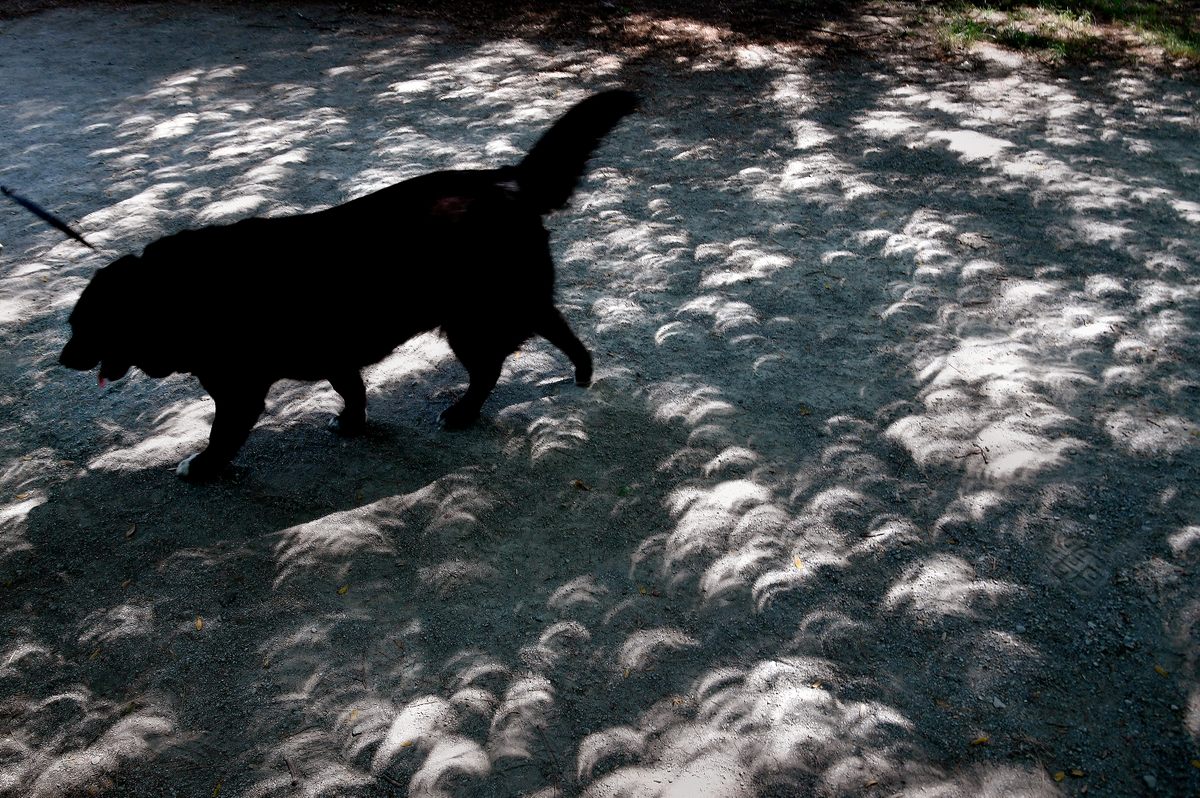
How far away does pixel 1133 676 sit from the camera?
2717 millimetres

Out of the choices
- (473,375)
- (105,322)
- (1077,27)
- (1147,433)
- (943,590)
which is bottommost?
(943,590)

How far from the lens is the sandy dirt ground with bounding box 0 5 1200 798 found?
8.55ft

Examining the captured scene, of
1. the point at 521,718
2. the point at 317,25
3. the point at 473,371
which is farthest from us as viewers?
the point at 317,25

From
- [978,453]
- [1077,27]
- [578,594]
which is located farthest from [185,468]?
[1077,27]

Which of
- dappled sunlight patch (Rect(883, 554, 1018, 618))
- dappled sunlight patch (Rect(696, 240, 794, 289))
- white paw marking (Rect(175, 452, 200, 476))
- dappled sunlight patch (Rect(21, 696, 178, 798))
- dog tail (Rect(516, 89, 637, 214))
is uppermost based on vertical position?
dog tail (Rect(516, 89, 637, 214))

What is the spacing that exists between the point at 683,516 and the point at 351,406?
164 centimetres

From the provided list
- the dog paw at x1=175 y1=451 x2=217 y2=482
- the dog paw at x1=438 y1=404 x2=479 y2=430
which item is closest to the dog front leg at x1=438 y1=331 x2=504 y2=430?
the dog paw at x1=438 y1=404 x2=479 y2=430

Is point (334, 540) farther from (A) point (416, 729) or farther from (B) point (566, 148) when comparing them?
(B) point (566, 148)

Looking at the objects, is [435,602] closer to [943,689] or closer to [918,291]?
[943,689]

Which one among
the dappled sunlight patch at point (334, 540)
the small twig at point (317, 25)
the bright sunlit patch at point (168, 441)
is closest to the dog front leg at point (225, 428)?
the bright sunlit patch at point (168, 441)

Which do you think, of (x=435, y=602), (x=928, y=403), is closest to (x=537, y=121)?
(x=928, y=403)

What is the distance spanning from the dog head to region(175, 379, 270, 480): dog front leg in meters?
0.33

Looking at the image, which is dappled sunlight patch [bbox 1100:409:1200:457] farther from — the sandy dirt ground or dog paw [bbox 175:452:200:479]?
dog paw [bbox 175:452:200:479]

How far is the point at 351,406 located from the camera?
3.89 meters
